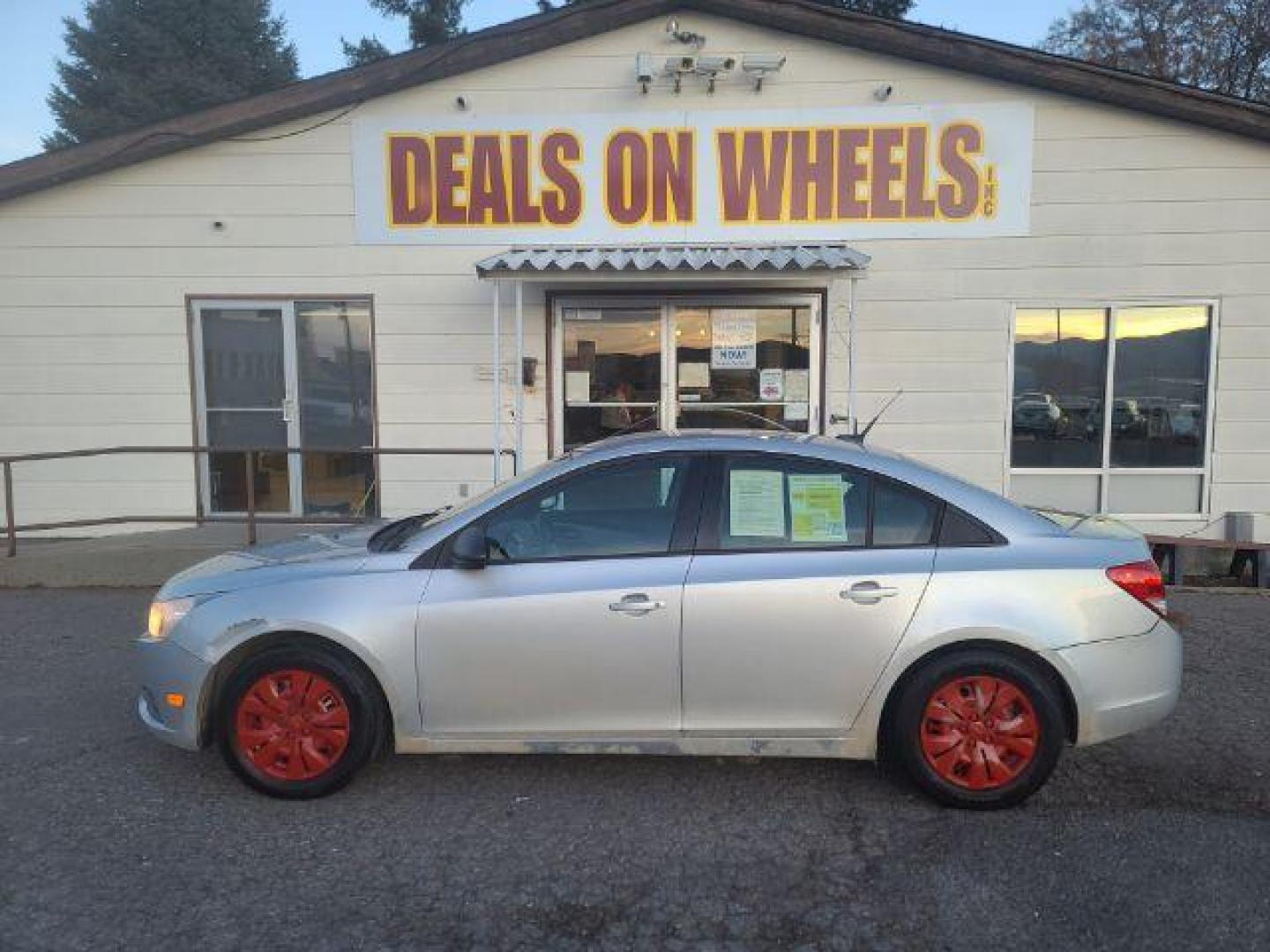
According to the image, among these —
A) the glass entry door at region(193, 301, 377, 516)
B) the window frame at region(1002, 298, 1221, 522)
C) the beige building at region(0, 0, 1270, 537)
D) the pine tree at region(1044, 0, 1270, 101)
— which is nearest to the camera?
the beige building at region(0, 0, 1270, 537)

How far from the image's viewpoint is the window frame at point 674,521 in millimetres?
3850

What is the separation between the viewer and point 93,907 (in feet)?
10.3

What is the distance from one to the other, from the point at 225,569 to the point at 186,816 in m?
1.01

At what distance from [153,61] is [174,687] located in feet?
128

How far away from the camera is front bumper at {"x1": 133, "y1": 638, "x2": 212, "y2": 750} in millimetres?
3854

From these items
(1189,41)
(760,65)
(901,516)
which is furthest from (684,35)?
(1189,41)

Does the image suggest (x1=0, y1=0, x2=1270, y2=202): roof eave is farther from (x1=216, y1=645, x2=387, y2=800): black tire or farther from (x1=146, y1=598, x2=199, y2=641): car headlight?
(x1=216, y1=645, x2=387, y2=800): black tire

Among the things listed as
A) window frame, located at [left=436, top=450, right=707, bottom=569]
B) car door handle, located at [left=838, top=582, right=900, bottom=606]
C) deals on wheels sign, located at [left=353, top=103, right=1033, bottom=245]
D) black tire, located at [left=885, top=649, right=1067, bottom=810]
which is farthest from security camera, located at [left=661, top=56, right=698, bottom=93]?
black tire, located at [left=885, top=649, right=1067, bottom=810]

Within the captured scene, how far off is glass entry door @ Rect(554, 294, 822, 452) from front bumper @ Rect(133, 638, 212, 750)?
532 centimetres

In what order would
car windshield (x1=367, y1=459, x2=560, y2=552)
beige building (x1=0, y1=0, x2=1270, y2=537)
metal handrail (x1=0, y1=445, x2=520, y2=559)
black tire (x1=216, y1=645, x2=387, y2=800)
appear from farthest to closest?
beige building (x1=0, y1=0, x2=1270, y2=537)
metal handrail (x1=0, y1=445, x2=520, y2=559)
car windshield (x1=367, y1=459, x2=560, y2=552)
black tire (x1=216, y1=645, x2=387, y2=800)

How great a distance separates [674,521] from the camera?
12.9 feet

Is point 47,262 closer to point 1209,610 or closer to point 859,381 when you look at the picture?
point 859,381

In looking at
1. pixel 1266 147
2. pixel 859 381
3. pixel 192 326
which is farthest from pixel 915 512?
pixel 192 326

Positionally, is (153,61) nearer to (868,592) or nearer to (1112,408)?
(1112,408)
